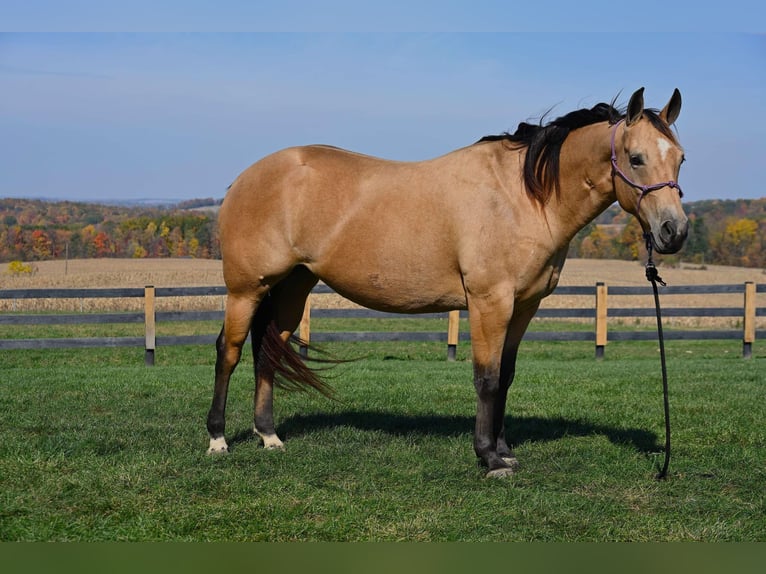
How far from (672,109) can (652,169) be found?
455mm

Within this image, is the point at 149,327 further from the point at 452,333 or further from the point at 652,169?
the point at 652,169

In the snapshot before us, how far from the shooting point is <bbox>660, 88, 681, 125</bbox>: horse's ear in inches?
193

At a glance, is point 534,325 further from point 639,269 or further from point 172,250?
point 172,250

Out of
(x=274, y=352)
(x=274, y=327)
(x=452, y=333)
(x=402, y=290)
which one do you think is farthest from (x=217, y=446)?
(x=452, y=333)

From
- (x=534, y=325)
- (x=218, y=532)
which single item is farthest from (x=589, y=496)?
(x=534, y=325)

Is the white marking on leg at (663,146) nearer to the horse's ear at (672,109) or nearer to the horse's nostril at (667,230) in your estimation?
the horse's ear at (672,109)

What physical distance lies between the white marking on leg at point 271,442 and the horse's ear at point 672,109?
354cm

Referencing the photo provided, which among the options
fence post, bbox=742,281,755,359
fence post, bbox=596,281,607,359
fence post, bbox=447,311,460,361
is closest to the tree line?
fence post, bbox=742,281,755,359

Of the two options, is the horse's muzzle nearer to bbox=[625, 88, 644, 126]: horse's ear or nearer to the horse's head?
the horse's head

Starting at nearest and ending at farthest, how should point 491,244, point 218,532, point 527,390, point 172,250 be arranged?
1. point 218,532
2. point 491,244
3. point 527,390
4. point 172,250

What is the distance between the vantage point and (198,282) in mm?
35188

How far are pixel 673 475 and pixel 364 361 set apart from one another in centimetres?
811

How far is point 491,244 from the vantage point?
5176 millimetres

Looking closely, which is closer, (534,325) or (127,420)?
(127,420)
